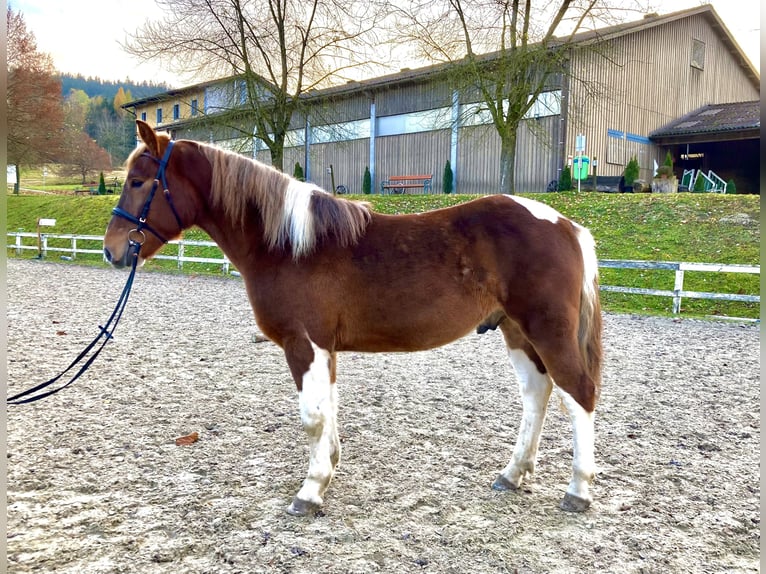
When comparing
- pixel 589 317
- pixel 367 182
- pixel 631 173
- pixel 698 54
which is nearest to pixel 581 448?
pixel 589 317

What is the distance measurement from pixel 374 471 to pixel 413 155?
65.8 feet

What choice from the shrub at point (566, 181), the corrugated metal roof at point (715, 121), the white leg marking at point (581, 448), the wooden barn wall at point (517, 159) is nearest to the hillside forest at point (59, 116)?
the white leg marking at point (581, 448)

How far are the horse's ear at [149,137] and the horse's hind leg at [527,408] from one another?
7.62ft

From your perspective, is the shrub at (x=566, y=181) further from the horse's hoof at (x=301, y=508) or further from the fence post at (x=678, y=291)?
the horse's hoof at (x=301, y=508)

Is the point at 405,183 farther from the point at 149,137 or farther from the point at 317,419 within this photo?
the point at 317,419

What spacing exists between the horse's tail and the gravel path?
795mm

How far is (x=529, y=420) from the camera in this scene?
10.3 ft

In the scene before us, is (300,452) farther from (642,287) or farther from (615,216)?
(615,216)

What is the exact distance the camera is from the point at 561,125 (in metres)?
17.9

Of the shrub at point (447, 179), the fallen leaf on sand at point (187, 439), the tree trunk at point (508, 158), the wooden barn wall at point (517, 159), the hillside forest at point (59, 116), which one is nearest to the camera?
the fallen leaf on sand at point (187, 439)

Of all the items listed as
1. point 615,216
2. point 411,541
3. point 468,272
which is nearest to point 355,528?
point 411,541

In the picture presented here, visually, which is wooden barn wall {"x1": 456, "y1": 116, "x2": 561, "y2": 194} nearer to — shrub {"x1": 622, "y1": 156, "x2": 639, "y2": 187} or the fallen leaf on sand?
shrub {"x1": 622, "y1": 156, "x2": 639, "y2": 187}

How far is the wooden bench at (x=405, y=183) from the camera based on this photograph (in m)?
21.6

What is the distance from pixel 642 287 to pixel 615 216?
11.5ft
